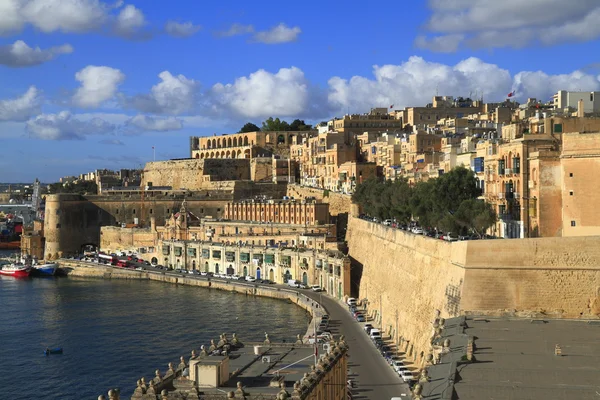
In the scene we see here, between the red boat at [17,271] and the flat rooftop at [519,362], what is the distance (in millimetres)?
48064

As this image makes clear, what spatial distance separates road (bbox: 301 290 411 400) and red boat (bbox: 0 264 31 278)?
34.2 m

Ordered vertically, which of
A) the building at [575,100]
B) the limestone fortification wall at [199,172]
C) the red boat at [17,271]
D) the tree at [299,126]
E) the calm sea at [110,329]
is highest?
the tree at [299,126]

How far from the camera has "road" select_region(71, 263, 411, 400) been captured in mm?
25859

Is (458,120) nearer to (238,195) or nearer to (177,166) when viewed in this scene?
(238,195)

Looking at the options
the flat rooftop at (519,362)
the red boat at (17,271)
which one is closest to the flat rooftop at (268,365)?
the flat rooftop at (519,362)

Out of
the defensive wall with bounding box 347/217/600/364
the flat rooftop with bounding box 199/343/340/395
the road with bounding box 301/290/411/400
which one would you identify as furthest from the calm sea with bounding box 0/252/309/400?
the defensive wall with bounding box 347/217/600/364

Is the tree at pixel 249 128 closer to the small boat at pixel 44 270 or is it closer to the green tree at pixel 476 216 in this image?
the small boat at pixel 44 270

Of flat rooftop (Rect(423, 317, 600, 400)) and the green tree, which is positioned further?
the green tree

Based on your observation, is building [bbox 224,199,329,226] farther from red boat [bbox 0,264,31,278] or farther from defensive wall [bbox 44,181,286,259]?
red boat [bbox 0,264,31,278]

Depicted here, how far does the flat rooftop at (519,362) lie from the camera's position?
58.6 ft

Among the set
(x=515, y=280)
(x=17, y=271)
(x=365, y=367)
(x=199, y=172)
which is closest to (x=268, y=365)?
(x=515, y=280)

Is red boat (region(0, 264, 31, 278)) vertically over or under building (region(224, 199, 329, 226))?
under

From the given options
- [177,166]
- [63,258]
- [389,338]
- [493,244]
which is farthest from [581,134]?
[177,166]

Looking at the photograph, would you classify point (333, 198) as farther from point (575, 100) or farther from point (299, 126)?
point (299, 126)
